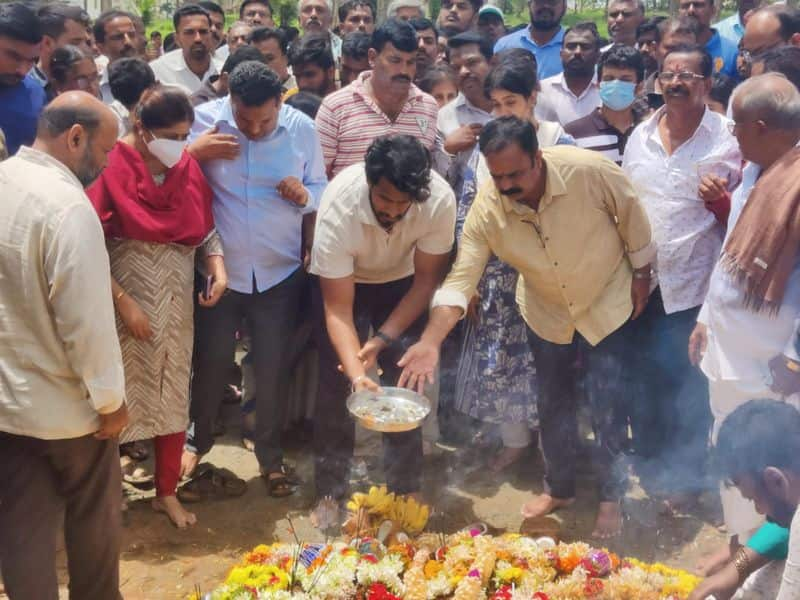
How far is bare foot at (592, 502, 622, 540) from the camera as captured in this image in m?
4.49

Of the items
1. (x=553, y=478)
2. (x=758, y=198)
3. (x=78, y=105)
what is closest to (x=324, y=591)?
(x=553, y=478)

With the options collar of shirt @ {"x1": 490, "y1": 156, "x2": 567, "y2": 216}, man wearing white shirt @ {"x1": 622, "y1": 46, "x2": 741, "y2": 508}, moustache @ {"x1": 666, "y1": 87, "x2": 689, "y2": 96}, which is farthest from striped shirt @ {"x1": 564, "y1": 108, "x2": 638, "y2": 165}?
collar of shirt @ {"x1": 490, "y1": 156, "x2": 567, "y2": 216}

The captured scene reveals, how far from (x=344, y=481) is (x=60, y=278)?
2322mm

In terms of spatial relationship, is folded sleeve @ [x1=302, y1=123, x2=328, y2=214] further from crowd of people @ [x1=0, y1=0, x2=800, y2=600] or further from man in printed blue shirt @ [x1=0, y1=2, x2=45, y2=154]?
man in printed blue shirt @ [x1=0, y1=2, x2=45, y2=154]

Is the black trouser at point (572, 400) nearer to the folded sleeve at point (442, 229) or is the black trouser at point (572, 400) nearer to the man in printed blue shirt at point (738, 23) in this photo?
the folded sleeve at point (442, 229)

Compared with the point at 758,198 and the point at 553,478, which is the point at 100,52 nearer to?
the point at 553,478

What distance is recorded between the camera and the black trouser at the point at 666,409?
475cm

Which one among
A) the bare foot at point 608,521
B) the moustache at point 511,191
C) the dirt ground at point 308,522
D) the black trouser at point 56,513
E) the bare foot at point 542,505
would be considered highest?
the moustache at point 511,191

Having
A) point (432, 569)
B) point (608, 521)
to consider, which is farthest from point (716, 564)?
point (432, 569)

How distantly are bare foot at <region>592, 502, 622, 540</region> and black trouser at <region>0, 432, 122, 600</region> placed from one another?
239 centimetres

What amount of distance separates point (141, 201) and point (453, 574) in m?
2.20

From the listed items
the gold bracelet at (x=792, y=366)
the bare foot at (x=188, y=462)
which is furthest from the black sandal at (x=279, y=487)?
the gold bracelet at (x=792, y=366)

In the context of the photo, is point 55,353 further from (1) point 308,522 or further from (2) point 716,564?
(2) point 716,564

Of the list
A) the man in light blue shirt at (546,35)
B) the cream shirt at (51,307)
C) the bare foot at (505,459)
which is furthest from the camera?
the man in light blue shirt at (546,35)
